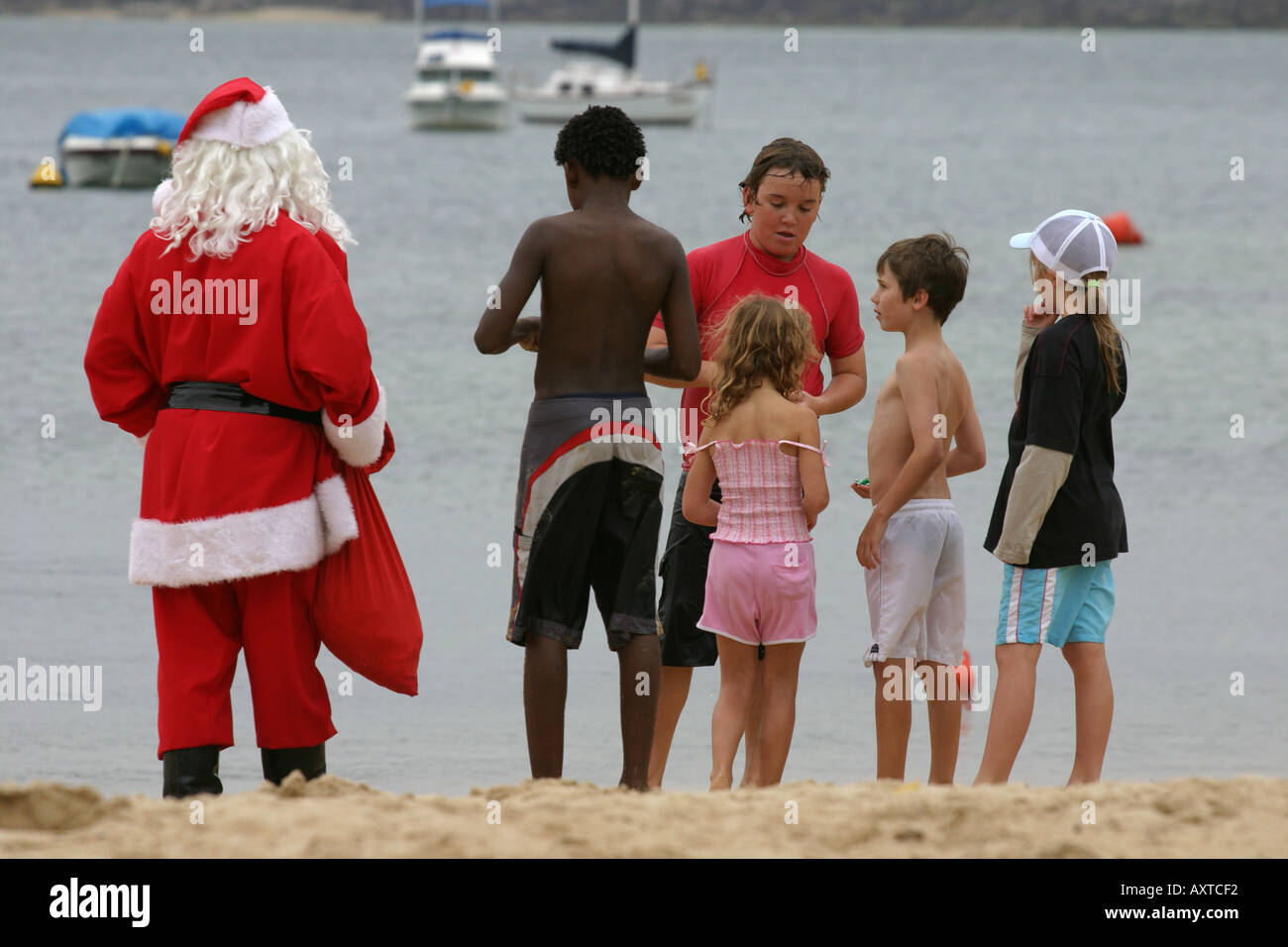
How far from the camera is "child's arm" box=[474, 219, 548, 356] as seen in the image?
3.82 m

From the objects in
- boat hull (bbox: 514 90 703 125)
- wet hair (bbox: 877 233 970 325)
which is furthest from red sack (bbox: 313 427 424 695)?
boat hull (bbox: 514 90 703 125)

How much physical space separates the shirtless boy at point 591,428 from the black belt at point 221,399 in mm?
608

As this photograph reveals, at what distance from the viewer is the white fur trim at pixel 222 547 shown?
3.76m

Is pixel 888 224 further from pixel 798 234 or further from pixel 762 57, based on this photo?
pixel 762 57

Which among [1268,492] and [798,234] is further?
[1268,492]

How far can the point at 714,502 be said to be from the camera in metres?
4.50

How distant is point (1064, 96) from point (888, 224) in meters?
57.1

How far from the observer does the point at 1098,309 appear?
14.4ft

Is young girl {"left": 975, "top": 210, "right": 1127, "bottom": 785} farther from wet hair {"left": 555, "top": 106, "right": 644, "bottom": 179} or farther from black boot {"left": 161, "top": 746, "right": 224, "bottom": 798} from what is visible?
black boot {"left": 161, "top": 746, "right": 224, "bottom": 798}

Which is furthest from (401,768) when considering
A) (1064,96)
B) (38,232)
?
(1064,96)

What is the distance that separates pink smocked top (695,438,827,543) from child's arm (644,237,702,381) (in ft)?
1.09

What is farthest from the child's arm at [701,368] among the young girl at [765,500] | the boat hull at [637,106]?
the boat hull at [637,106]

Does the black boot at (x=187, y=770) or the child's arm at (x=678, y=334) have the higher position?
the child's arm at (x=678, y=334)

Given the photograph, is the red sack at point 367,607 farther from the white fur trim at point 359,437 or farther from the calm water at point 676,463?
the calm water at point 676,463
